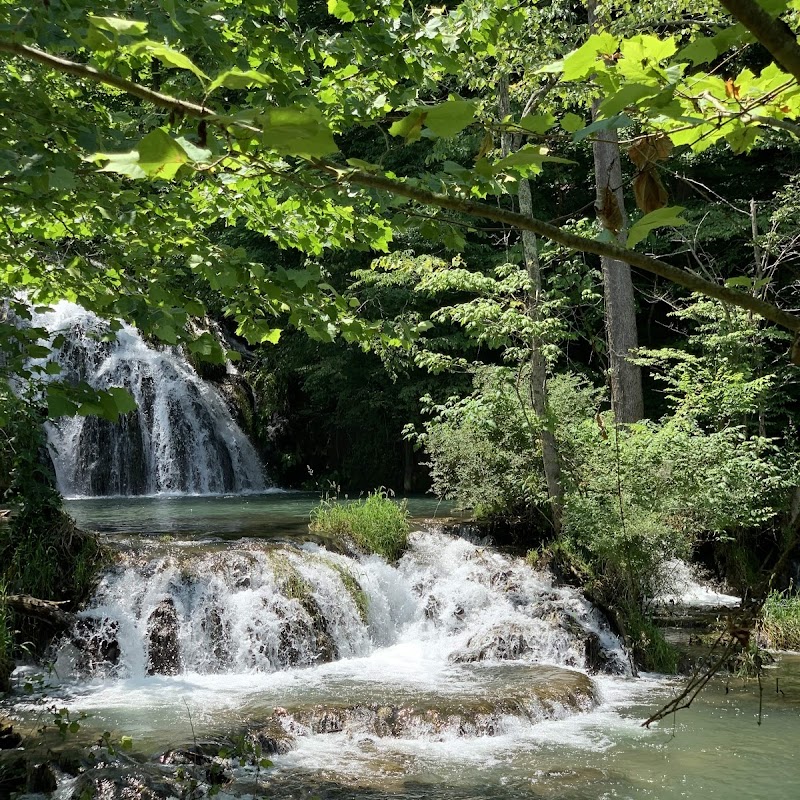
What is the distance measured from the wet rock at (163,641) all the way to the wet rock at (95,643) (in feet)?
0.95

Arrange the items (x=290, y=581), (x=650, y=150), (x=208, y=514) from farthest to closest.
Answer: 1. (x=208, y=514)
2. (x=290, y=581)
3. (x=650, y=150)

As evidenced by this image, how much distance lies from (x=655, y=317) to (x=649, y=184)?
16651mm

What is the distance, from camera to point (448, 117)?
1.05 metres

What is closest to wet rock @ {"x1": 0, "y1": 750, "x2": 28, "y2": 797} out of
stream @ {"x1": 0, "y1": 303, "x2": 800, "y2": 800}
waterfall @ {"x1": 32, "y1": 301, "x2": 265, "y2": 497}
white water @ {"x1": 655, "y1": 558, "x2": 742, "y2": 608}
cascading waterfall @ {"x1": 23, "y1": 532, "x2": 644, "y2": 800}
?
stream @ {"x1": 0, "y1": 303, "x2": 800, "y2": 800}

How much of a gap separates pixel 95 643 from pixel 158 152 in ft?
23.0

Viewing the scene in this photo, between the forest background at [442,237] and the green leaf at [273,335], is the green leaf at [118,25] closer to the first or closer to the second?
the forest background at [442,237]

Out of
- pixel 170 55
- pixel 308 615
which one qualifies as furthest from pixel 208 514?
pixel 170 55

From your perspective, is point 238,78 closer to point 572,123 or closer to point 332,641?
point 572,123

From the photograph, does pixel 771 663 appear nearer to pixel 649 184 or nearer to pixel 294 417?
pixel 649 184

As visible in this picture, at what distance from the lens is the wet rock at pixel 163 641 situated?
7129 mm

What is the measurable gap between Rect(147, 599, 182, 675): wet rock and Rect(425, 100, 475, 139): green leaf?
696 cm

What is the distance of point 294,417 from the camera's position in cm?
1856

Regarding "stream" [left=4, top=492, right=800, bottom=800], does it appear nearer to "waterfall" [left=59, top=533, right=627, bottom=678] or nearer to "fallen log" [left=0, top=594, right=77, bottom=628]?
"waterfall" [left=59, top=533, right=627, bottom=678]

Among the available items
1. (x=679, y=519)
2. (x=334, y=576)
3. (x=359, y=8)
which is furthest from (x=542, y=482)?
(x=359, y=8)
